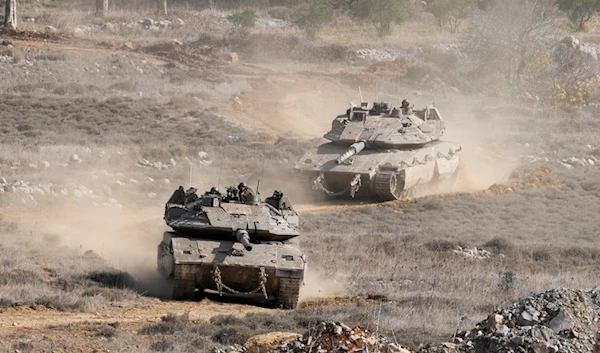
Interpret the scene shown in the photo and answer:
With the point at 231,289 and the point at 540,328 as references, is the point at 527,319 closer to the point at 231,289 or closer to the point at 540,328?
the point at 540,328

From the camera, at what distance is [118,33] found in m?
55.9

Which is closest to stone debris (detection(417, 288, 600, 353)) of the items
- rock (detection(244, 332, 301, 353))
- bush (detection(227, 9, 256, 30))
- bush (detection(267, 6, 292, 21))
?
rock (detection(244, 332, 301, 353))

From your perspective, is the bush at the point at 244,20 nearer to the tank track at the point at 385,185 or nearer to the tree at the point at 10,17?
the tree at the point at 10,17

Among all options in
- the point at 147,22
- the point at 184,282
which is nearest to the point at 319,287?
the point at 184,282

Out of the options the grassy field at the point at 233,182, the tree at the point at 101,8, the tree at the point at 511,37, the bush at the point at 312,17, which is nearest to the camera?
the grassy field at the point at 233,182

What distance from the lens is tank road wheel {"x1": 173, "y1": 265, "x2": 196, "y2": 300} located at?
16.8m

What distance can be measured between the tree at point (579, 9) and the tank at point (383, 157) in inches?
1388

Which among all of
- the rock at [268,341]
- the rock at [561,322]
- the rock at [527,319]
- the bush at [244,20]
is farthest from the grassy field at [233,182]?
the bush at [244,20]

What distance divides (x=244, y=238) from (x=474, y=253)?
21.9 feet

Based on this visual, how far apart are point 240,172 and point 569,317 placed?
68.1 feet

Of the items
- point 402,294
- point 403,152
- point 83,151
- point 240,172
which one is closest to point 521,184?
point 403,152

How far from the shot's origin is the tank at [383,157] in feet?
94.0

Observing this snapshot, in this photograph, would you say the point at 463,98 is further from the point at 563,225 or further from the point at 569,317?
the point at 569,317

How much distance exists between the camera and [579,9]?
2569 inches
